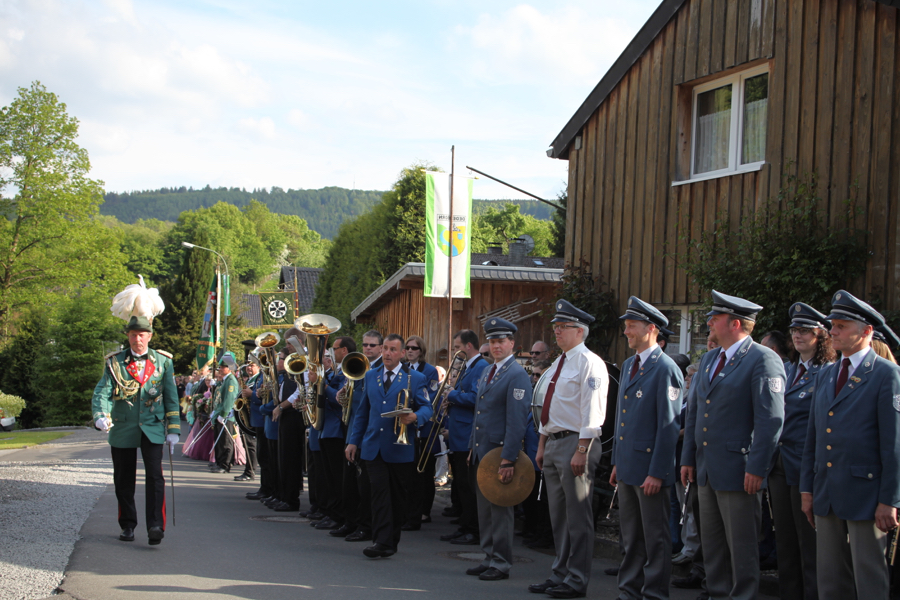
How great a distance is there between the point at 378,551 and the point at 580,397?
101 inches

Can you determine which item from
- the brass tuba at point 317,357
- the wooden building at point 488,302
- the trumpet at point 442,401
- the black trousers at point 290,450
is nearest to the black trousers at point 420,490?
the trumpet at point 442,401

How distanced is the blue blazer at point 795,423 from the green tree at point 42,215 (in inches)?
1469

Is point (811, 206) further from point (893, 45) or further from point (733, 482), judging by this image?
point (733, 482)

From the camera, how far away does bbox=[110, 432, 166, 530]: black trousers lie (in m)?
7.39

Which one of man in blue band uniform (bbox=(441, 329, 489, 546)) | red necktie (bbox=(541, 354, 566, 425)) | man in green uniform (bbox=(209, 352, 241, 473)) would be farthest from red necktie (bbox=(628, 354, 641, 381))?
man in green uniform (bbox=(209, 352, 241, 473))

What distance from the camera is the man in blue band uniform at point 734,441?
512 centimetres

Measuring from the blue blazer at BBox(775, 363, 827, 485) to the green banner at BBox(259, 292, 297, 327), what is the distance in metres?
25.3

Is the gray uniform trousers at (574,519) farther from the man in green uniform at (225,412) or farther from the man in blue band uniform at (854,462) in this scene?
the man in green uniform at (225,412)

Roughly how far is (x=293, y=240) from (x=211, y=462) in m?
109

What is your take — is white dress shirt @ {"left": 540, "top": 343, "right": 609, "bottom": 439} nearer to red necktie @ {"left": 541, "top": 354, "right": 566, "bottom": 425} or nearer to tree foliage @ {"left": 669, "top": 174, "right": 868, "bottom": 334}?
red necktie @ {"left": 541, "top": 354, "right": 566, "bottom": 425}

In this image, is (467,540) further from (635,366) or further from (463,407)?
(635,366)

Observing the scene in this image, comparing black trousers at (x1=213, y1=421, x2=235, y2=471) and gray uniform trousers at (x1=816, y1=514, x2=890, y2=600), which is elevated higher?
gray uniform trousers at (x1=816, y1=514, x2=890, y2=600)

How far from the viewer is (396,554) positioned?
301 inches

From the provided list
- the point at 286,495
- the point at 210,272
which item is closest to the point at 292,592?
the point at 286,495
